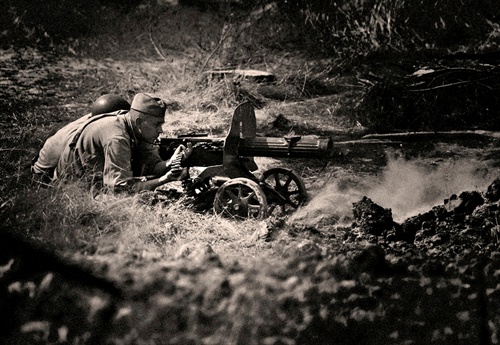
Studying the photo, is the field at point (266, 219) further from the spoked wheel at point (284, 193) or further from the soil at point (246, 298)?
the spoked wheel at point (284, 193)

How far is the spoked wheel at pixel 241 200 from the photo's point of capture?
258 inches

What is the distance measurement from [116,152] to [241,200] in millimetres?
1250

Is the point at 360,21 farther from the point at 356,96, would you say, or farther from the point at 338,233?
the point at 338,233

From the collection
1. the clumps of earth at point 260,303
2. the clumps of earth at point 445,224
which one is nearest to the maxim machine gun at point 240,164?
the clumps of earth at point 445,224

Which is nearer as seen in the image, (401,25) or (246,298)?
(246,298)

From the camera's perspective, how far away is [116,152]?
662 cm

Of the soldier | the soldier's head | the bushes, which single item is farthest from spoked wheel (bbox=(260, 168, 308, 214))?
the bushes

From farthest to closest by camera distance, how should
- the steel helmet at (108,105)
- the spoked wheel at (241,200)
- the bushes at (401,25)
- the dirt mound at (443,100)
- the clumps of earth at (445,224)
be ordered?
the bushes at (401,25), the dirt mound at (443,100), the steel helmet at (108,105), the spoked wheel at (241,200), the clumps of earth at (445,224)

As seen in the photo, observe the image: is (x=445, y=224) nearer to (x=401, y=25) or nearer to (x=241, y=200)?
(x=241, y=200)

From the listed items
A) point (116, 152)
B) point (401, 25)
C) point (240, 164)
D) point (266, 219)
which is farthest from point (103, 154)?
point (401, 25)

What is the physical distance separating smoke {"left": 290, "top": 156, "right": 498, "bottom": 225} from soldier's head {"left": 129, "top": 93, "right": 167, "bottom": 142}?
1.64 metres

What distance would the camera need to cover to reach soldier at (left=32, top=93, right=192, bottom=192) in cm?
664

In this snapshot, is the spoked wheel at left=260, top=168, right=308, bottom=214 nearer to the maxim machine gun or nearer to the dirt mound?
the maxim machine gun

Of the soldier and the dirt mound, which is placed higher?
the soldier
